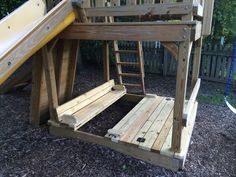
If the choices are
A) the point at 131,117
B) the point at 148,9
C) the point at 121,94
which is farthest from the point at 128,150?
the point at 148,9

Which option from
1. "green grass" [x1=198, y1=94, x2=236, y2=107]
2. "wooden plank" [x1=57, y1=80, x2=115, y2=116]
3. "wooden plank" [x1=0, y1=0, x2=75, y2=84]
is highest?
"wooden plank" [x1=0, y1=0, x2=75, y2=84]

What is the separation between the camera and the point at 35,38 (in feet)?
7.52

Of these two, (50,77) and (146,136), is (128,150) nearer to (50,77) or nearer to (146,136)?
(146,136)

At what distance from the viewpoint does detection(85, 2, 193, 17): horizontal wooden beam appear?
2.14 metres

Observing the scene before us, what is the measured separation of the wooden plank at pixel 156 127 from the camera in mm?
2578

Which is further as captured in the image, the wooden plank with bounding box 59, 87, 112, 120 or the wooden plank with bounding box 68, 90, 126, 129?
the wooden plank with bounding box 59, 87, 112, 120

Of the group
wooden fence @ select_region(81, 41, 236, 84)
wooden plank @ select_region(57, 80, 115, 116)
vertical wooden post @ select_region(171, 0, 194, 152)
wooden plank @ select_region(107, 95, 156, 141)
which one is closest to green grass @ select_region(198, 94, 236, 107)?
wooden fence @ select_region(81, 41, 236, 84)

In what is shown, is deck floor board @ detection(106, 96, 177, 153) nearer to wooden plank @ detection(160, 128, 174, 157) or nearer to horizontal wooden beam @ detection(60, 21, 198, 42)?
wooden plank @ detection(160, 128, 174, 157)

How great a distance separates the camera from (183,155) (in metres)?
2.39

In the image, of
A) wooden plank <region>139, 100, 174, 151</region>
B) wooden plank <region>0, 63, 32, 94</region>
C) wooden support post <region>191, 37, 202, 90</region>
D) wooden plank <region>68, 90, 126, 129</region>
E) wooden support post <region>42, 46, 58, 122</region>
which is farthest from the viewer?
wooden plank <region>0, 63, 32, 94</region>

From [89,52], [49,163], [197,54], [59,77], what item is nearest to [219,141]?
[197,54]

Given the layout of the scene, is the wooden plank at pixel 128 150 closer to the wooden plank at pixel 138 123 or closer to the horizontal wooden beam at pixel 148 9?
the wooden plank at pixel 138 123

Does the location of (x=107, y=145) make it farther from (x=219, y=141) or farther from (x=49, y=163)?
(x=219, y=141)

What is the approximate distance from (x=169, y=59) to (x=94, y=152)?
4.45 meters
